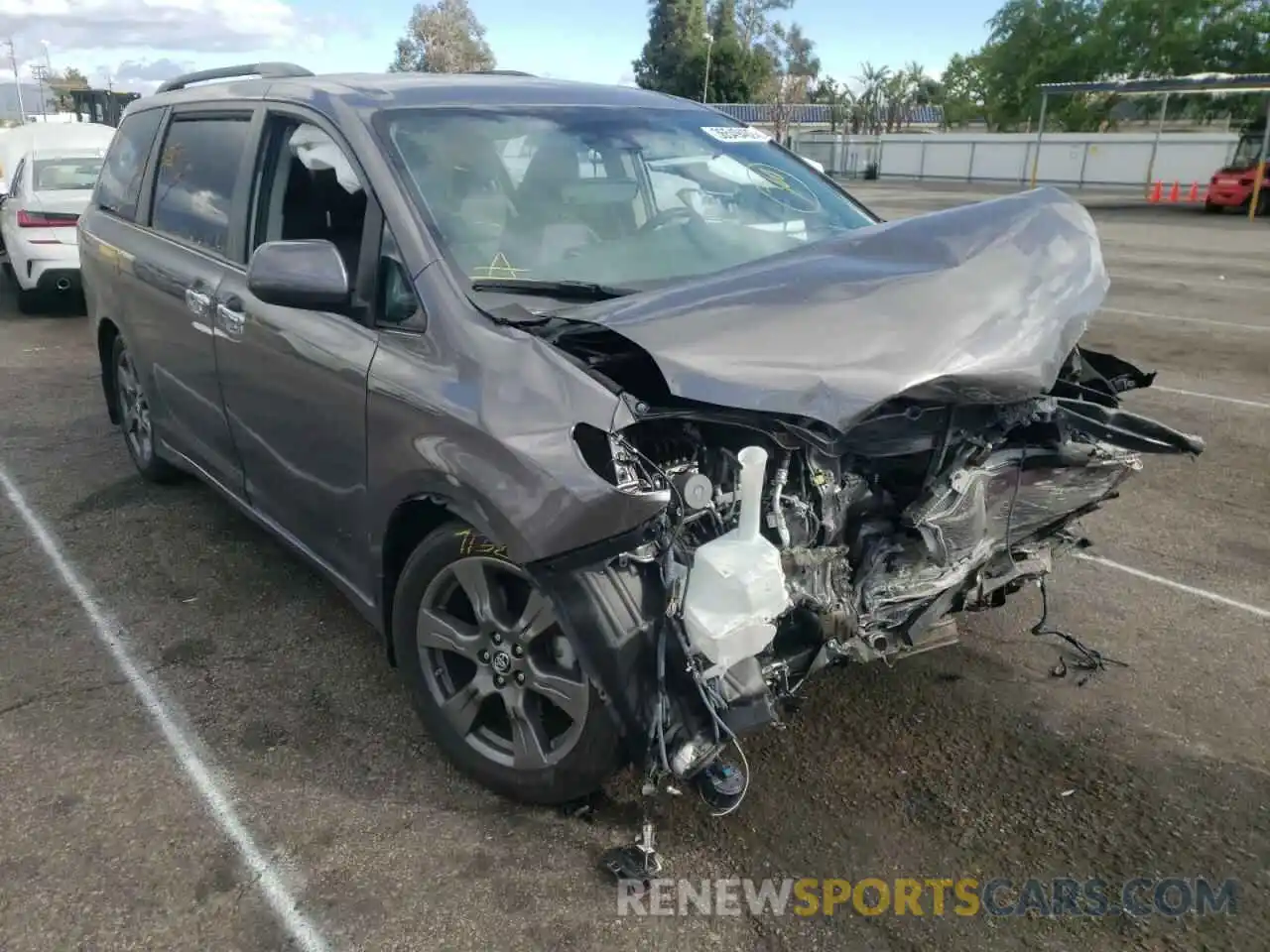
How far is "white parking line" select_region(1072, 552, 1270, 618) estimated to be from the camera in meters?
4.23

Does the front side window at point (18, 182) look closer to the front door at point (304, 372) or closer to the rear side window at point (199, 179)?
the rear side window at point (199, 179)

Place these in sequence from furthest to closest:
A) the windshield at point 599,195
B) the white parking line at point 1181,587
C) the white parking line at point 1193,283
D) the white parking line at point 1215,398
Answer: the white parking line at point 1193,283
the white parking line at point 1215,398
the white parking line at point 1181,587
the windshield at point 599,195

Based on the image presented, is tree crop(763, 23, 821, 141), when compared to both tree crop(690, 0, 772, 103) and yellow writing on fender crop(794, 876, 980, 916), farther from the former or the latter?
yellow writing on fender crop(794, 876, 980, 916)

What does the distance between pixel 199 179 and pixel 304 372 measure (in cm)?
155

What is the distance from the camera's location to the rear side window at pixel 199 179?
13.5 ft

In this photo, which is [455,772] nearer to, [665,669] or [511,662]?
[511,662]

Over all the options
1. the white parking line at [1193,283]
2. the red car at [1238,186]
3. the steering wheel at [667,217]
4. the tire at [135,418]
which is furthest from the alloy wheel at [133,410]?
the red car at [1238,186]

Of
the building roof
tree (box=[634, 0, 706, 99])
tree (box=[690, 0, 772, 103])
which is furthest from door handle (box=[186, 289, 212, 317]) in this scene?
tree (box=[634, 0, 706, 99])

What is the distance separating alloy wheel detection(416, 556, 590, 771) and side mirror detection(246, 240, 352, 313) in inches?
34.8

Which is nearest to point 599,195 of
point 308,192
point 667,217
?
point 667,217

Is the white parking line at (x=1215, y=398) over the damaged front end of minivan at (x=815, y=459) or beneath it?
beneath

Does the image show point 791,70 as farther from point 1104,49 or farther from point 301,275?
point 301,275

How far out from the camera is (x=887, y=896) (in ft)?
8.78

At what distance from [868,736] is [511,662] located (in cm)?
123
